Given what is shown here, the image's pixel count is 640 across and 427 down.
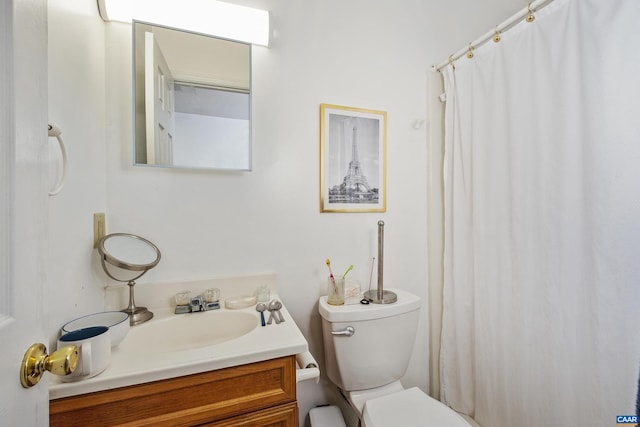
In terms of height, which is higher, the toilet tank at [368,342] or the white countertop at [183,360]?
the white countertop at [183,360]

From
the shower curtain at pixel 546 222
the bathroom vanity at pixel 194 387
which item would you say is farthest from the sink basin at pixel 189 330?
the shower curtain at pixel 546 222

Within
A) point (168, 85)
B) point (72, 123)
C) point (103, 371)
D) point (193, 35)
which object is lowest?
point (103, 371)

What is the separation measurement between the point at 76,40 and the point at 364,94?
1.08 metres

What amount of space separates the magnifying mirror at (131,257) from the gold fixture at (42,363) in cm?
50

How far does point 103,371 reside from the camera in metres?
0.64

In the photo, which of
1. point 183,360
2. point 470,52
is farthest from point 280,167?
point 470,52

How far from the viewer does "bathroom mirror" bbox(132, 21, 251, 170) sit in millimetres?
1011

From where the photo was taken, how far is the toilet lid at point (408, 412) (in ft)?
3.03

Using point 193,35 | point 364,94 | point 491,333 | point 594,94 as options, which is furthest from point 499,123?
point 193,35

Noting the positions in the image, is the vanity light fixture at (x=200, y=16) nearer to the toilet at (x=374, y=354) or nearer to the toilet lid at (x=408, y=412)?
the toilet at (x=374, y=354)

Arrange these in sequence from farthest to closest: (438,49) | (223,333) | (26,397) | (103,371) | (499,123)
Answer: (438,49), (499,123), (223,333), (103,371), (26,397)

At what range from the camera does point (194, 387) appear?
70cm

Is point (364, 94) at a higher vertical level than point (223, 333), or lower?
higher

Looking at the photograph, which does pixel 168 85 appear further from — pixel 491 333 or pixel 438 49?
pixel 491 333
